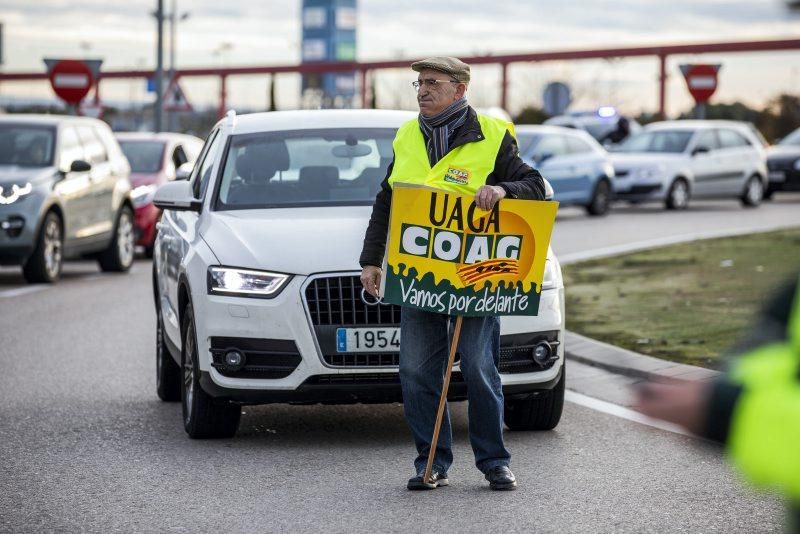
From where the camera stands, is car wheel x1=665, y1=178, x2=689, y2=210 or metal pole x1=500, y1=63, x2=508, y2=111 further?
metal pole x1=500, y1=63, x2=508, y2=111

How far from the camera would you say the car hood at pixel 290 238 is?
766cm

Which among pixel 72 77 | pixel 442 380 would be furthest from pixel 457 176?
pixel 72 77

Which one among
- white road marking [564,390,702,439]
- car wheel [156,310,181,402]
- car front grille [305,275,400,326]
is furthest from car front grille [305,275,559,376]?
car wheel [156,310,181,402]

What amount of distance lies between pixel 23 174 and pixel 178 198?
30.0ft

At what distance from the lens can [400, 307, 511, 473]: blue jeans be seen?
22.3 ft

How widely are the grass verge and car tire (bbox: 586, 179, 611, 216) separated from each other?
22.2 ft

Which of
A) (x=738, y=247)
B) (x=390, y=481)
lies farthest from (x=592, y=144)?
(x=390, y=481)

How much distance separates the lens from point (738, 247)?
2058 centimetres

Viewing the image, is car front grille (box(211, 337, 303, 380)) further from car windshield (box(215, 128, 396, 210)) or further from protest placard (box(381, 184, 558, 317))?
car windshield (box(215, 128, 396, 210))

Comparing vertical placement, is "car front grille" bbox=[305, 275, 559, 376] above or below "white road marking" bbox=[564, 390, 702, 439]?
above

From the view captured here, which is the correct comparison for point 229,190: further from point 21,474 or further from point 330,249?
point 21,474

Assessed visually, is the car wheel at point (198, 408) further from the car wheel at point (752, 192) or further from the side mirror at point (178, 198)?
the car wheel at point (752, 192)

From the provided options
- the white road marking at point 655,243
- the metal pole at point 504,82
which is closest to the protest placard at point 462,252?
the white road marking at point 655,243

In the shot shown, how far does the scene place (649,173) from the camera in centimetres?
3084
